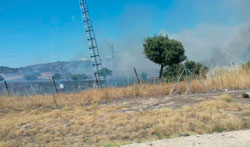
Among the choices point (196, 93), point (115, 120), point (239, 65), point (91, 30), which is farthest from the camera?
point (91, 30)

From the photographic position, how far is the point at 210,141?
546cm

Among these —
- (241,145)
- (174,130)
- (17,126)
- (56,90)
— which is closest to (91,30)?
(56,90)

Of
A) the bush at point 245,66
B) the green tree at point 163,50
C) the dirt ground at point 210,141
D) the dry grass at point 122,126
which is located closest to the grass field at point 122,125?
the dry grass at point 122,126

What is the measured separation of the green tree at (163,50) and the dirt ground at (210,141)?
26535mm

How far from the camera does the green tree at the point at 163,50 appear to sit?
106ft

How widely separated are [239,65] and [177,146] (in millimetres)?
12400

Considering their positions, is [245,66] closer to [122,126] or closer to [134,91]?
[134,91]

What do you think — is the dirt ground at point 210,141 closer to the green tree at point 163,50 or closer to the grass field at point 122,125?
the grass field at point 122,125

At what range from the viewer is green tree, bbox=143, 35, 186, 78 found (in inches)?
1272

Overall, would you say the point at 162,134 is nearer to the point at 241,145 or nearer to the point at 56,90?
the point at 241,145

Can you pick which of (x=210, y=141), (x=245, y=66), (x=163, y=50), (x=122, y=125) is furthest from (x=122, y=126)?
(x=163, y=50)

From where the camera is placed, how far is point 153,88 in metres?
14.9

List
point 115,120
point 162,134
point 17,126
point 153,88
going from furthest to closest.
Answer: point 153,88 < point 17,126 < point 115,120 < point 162,134

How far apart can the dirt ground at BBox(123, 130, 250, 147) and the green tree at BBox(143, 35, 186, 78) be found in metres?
26.5
